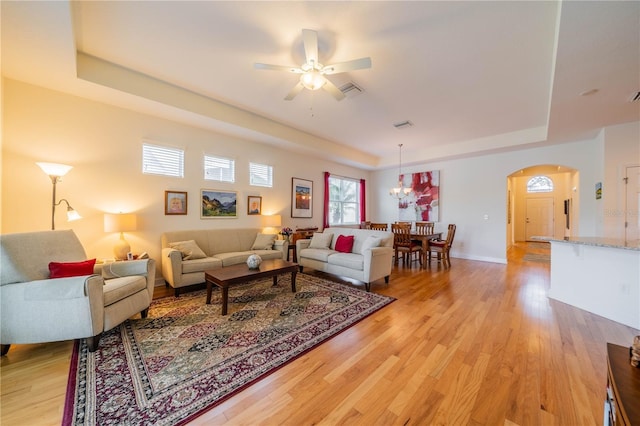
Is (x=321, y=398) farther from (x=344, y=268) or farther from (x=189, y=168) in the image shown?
(x=189, y=168)

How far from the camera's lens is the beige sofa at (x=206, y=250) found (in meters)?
3.38

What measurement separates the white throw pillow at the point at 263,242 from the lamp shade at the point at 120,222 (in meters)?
1.95

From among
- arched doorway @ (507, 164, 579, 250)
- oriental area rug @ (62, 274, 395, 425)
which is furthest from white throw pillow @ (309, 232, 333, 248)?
arched doorway @ (507, 164, 579, 250)

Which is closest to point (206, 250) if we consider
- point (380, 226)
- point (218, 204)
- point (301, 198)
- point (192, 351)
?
point (218, 204)

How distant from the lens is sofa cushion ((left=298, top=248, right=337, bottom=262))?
4172 mm

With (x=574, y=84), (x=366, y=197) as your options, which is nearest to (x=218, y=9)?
(x=574, y=84)

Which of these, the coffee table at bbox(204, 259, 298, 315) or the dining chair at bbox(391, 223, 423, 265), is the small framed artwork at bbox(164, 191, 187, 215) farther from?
the dining chair at bbox(391, 223, 423, 265)

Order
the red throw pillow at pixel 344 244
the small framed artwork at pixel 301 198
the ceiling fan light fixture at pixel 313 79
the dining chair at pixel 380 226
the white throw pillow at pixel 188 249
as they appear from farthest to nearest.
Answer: the dining chair at pixel 380 226, the small framed artwork at pixel 301 198, the red throw pillow at pixel 344 244, the white throw pillow at pixel 188 249, the ceiling fan light fixture at pixel 313 79

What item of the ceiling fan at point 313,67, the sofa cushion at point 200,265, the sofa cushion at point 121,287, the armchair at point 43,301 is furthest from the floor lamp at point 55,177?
the ceiling fan at point 313,67

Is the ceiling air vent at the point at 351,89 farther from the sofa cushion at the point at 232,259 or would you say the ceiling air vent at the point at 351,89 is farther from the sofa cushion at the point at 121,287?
the sofa cushion at the point at 121,287

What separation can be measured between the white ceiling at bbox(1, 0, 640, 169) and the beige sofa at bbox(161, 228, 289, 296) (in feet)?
6.53

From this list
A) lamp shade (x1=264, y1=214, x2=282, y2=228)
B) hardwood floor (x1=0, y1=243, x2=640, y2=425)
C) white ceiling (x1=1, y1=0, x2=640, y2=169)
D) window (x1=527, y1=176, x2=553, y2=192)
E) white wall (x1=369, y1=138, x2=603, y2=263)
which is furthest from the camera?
window (x1=527, y1=176, x2=553, y2=192)

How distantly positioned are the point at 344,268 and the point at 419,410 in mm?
2426

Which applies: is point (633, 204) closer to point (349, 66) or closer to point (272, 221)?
point (349, 66)
